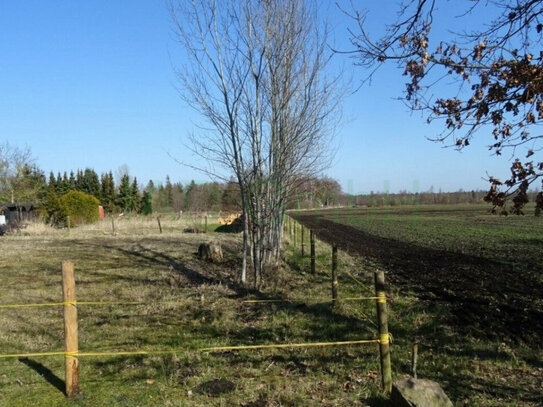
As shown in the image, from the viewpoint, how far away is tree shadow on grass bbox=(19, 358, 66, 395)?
4.91 meters

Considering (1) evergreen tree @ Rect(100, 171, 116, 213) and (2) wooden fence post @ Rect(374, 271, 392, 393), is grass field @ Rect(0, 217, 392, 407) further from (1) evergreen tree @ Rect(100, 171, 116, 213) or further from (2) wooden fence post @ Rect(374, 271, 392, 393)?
(1) evergreen tree @ Rect(100, 171, 116, 213)

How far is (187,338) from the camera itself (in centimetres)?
669

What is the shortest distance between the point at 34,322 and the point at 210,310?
9.72 feet

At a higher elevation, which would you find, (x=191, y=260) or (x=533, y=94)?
(x=533, y=94)

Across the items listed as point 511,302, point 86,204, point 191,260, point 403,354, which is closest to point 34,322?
point 403,354

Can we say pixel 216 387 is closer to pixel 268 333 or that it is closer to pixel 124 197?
pixel 268 333

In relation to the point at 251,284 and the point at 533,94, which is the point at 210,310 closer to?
the point at 251,284

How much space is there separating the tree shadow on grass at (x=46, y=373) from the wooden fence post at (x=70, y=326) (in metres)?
0.23

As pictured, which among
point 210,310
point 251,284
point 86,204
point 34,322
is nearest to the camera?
point 34,322

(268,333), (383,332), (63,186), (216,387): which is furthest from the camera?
(63,186)

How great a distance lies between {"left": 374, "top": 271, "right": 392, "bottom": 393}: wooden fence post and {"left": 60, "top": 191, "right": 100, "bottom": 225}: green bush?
31691 millimetres

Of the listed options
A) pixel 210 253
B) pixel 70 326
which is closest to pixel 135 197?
pixel 210 253

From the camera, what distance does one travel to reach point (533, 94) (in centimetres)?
438

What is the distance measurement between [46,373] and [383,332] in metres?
3.91
